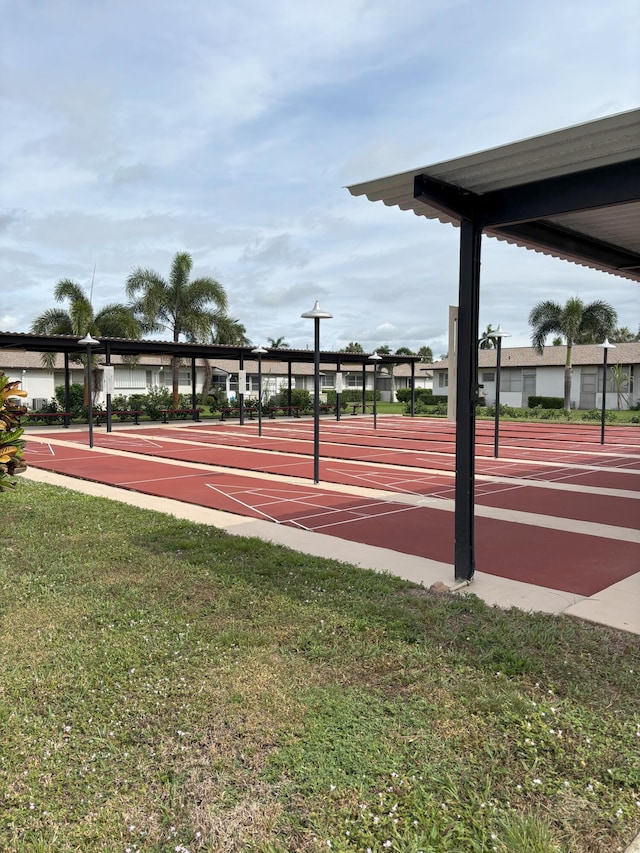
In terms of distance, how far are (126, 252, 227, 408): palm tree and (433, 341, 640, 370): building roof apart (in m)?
14.6

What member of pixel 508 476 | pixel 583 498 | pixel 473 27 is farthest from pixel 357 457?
pixel 473 27

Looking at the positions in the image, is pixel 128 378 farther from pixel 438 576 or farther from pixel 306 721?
pixel 306 721

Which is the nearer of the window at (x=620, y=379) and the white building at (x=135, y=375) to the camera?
the window at (x=620, y=379)

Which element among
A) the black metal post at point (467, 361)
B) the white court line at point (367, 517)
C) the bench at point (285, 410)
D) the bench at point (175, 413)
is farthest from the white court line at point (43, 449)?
the bench at point (285, 410)

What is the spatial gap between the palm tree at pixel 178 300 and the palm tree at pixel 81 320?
6.91 ft

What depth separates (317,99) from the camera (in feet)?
38.9

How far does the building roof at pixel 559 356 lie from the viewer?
138 feet

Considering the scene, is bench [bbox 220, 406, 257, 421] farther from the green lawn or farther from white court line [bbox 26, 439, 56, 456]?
the green lawn

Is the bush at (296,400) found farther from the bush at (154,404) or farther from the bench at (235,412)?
the bush at (154,404)

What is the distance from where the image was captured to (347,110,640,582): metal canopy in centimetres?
439

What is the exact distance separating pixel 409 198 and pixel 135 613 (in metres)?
3.99

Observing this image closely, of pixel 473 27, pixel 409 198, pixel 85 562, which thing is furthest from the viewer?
pixel 473 27

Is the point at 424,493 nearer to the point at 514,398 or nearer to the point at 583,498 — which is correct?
the point at 583,498

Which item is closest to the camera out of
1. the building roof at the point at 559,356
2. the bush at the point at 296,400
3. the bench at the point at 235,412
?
the bench at the point at 235,412
